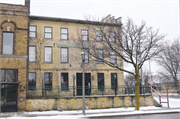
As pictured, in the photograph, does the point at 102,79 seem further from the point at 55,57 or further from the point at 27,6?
the point at 27,6

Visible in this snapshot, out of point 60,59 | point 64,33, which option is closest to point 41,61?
point 60,59

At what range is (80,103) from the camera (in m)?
20.5

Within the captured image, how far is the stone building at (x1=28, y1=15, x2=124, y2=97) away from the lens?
2473 centimetres

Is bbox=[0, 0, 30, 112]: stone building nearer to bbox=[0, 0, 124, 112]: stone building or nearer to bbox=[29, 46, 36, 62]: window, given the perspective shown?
bbox=[0, 0, 124, 112]: stone building

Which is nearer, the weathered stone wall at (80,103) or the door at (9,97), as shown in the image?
the door at (9,97)

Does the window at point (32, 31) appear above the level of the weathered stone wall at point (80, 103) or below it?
above

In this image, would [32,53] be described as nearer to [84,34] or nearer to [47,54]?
[47,54]

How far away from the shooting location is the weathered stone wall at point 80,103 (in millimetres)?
19531

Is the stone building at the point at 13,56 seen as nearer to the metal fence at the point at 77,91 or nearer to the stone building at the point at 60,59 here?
the metal fence at the point at 77,91

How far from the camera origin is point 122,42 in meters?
20.2

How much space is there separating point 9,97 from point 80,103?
7442 mm

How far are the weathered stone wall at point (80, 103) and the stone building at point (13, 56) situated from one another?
1.31m

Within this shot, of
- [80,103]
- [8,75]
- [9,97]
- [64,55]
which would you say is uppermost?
[64,55]

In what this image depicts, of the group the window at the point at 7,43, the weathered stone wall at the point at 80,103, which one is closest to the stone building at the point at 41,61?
the window at the point at 7,43
